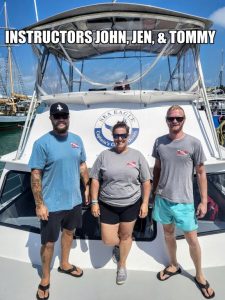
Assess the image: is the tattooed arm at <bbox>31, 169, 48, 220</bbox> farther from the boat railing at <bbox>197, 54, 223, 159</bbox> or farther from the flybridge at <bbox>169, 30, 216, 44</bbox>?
the flybridge at <bbox>169, 30, 216, 44</bbox>

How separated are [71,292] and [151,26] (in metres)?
3.64

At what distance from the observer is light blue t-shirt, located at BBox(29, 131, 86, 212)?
286cm

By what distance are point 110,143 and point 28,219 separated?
1715 mm

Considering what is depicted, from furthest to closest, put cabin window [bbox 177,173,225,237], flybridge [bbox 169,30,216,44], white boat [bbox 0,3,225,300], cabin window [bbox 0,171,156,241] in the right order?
flybridge [bbox 169,30,216,44] < cabin window [bbox 177,173,225,237] < cabin window [bbox 0,171,156,241] < white boat [bbox 0,3,225,300]

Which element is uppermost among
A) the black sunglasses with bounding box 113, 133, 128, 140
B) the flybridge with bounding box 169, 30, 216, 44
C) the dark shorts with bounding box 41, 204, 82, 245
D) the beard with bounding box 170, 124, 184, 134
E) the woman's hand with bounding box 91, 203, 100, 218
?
the flybridge with bounding box 169, 30, 216, 44

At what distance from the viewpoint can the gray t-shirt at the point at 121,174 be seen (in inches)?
120

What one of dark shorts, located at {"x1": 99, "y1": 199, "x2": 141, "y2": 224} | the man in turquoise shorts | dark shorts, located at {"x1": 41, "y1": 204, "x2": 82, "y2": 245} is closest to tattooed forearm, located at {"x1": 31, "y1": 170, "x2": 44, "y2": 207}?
dark shorts, located at {"x1": 41, "y1": 204, "x2": 82, "y2": 245}

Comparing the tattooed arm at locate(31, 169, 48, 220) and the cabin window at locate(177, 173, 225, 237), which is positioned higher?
the tattooed arm at locate(31, 169, 48, 220)

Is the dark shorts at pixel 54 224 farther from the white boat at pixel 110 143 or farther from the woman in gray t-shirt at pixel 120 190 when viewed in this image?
the white boat at pixel 110 143

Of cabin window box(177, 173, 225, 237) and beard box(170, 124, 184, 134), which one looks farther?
cabin window box(177, 173, 225, 237)

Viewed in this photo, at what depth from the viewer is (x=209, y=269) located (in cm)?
329

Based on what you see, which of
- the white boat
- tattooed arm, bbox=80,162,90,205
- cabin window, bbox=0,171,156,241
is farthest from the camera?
cabin window, bbox=0,171,156,241

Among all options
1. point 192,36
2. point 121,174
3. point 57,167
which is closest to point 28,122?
point 57,167

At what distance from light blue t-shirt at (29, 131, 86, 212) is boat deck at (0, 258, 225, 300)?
0.84 metres
